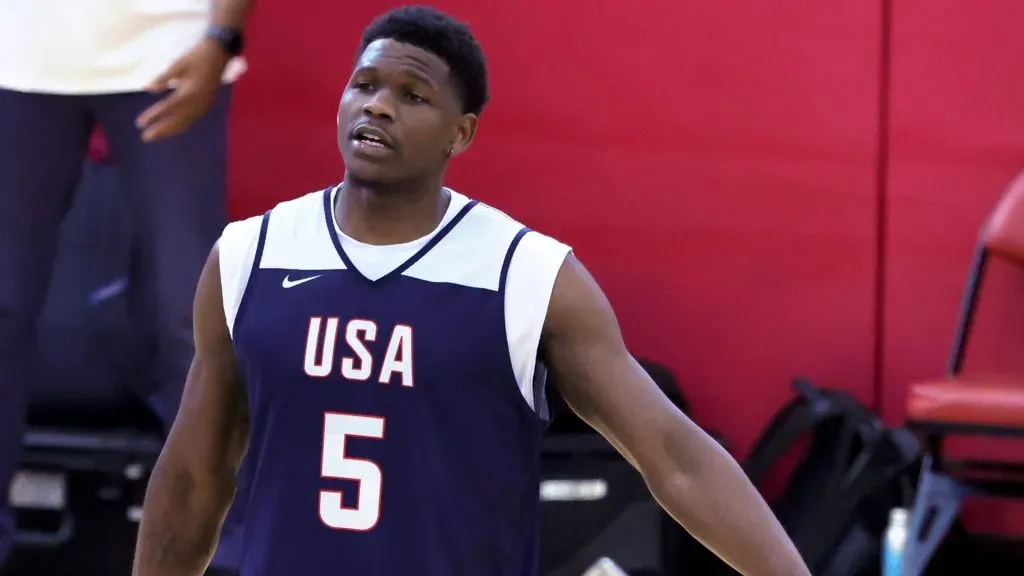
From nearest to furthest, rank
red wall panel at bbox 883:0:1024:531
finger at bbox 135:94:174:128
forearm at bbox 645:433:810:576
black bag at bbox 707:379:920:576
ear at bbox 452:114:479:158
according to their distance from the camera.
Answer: forearm at bbox 645:433:810:576, ear at bbox 452:114:479:158, finger at bbox 135:94:174:128, black bag at bbox 707:379:920:576, red wall panel at bbox 883:0:1024:531

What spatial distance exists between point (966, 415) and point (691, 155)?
941 mm

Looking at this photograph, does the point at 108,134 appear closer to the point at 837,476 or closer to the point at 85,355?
the point at 85,355

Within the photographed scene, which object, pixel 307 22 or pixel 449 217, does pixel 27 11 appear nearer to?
pixel 307 22

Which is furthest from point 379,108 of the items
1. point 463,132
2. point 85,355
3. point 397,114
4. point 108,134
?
point 85,355

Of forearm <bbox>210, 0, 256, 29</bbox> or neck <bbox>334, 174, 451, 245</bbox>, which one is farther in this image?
forearm <bbox>210, 0, 256, 29</bbox>

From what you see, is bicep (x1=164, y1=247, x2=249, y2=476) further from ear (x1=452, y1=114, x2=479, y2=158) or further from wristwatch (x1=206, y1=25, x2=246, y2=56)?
wristwatch (x1=206, y1=25, x2=246, y2=56)

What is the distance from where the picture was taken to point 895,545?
239 cm

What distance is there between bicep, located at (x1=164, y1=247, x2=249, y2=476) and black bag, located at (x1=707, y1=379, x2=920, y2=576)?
4.65 ft

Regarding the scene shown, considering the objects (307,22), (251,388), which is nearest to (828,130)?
(307,22)

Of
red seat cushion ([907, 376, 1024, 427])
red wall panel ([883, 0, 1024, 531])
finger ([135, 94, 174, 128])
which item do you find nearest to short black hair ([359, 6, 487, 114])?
finger ([135, 94, 174, 128])

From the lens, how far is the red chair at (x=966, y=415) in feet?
7.26

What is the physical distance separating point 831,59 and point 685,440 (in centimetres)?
177

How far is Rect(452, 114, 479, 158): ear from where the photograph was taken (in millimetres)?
1371

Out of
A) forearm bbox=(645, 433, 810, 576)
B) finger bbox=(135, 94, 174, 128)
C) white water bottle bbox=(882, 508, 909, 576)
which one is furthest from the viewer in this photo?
white water bottle bbox=(882, 508, 909, 576)
